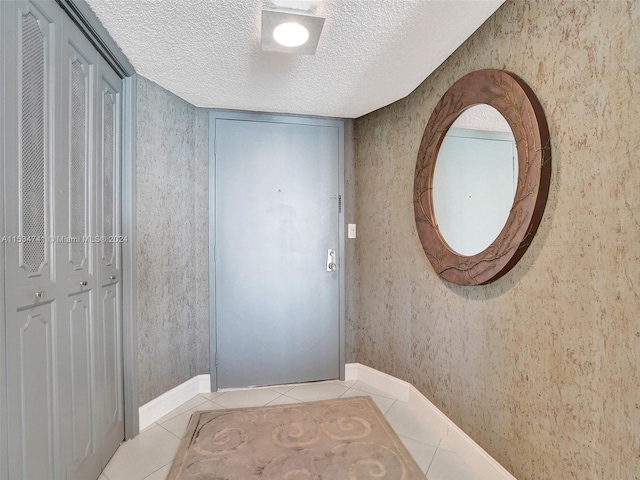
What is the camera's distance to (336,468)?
1.55 metres

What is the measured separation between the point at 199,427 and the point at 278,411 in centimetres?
50

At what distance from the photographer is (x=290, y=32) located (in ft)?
4.75

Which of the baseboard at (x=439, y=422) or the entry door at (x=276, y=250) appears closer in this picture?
the baseboard at (x=439, y=422)

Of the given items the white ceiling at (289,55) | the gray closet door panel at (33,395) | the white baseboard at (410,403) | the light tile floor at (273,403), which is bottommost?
the light tile floor at (273,403)

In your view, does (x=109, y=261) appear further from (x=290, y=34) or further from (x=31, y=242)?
(x=290, y=34)

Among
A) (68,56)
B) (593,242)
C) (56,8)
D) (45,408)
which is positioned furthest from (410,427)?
(56,8)

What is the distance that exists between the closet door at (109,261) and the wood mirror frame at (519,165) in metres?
1.80

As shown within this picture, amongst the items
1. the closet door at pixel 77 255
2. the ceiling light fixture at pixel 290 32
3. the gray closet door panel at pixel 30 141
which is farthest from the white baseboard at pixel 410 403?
the ceiling light fixture at pixel 290 32

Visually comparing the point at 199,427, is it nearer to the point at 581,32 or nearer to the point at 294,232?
the point at 294,232

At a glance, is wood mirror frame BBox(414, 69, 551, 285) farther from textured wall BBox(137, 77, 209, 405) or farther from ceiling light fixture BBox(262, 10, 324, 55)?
textured wall BBox(137, 77, 209, 405)

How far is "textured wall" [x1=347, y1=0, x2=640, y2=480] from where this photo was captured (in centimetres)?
92

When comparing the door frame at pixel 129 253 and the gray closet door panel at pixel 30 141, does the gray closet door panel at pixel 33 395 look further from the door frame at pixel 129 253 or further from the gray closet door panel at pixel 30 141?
the door frame at pixel 129 253

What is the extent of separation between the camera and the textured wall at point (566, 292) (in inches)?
36.0

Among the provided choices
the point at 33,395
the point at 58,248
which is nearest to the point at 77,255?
the point at 58,248
